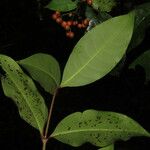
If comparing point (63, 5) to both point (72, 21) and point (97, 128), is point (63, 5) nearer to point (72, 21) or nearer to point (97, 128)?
point (72, 21)

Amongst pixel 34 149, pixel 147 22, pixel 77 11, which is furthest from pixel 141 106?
pixel 147 22

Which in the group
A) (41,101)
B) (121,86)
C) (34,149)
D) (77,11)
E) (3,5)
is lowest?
(34,149)

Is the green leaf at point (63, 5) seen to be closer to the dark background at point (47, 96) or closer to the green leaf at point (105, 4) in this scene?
the green leaf at point (105, 4)

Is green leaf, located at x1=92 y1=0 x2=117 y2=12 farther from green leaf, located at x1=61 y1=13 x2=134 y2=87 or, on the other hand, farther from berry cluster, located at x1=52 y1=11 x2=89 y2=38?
green leaf, located at x1=61 y1=13 x2=134 y2=87

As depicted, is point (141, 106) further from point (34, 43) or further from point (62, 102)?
point (34, 43)

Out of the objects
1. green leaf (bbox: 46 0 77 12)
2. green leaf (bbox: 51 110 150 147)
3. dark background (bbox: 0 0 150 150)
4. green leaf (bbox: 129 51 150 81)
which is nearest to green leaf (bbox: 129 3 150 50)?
green leaf (bbox: 129 51 150 81)

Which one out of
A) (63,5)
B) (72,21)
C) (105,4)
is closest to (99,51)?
(105,4)
